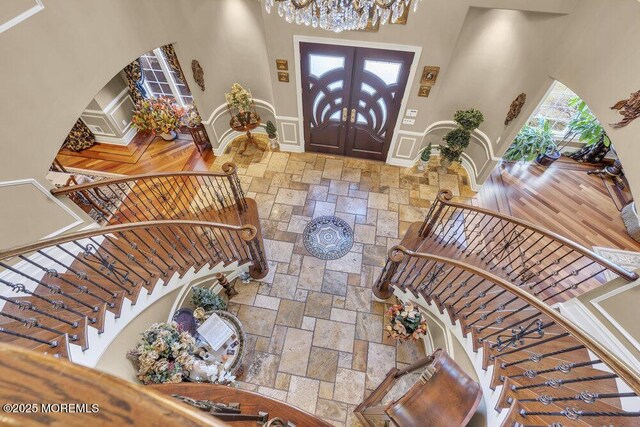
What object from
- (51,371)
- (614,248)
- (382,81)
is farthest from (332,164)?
(51,371)

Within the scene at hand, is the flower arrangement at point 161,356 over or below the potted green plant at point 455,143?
below

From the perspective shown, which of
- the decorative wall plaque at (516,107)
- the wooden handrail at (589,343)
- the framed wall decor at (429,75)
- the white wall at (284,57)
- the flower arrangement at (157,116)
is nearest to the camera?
the wooden handrail at (589,343)

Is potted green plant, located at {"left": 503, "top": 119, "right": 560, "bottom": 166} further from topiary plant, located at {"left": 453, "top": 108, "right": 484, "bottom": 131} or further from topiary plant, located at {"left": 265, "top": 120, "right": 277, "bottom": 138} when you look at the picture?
topiary plant, located at {"left": 265, "top": 120, "right": 277, "bottom": 138}

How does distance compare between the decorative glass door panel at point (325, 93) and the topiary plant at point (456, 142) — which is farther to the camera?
the topiary plant at point (456, 142)

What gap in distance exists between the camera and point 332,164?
5.60 meters

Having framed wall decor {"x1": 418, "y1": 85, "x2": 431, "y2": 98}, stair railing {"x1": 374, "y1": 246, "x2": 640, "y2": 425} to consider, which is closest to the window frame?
framed wall decor {"x1": 418, "y1": 85, "x2": 431, "y2": 98}

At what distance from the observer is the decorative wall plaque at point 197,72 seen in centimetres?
473

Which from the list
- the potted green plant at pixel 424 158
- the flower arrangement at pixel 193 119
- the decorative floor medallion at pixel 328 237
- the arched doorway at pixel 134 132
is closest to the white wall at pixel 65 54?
the flower arrangement at pixel 193 119

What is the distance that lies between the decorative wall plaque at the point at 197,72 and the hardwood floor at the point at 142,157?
4.79 ft

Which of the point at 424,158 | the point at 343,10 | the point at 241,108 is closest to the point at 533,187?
the point at 424,158

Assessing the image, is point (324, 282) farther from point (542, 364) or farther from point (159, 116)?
point (159, 116)

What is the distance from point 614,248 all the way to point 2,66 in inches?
302

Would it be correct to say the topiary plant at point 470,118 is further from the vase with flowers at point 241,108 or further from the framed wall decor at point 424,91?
the vase with flowers at point 241,108

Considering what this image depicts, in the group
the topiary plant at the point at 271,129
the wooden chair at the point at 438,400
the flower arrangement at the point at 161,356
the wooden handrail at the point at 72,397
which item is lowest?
the flower arrangement at the point at 161,356
